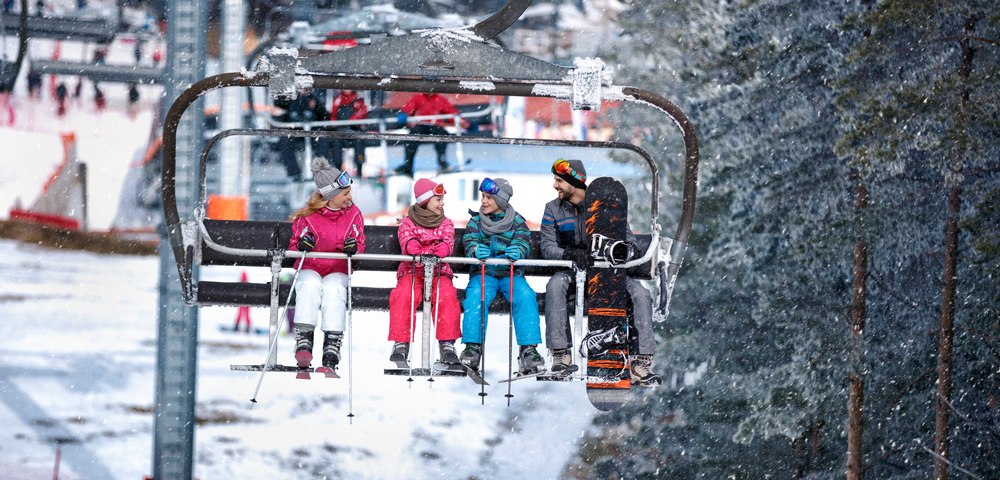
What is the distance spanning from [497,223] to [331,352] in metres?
0.99

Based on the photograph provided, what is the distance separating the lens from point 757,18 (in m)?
13.1

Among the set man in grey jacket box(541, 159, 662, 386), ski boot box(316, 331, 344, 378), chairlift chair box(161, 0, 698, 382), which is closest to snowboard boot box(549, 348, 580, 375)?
man in grey jacket box(541, 159, 662, 386)

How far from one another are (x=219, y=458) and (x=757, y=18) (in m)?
17.7

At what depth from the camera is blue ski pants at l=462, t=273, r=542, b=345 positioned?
4402mm

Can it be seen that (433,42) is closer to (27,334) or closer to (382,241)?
(382,241)

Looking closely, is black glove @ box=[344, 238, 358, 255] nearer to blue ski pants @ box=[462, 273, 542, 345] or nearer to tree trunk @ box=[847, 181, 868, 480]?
blue ski pants @ box=[462, 273, 542, 345]

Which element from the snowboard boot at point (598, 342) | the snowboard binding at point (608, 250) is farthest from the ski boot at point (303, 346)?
the snowboard binding at point (608, 250)

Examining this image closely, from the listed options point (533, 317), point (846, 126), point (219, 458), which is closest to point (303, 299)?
point (533, 317)

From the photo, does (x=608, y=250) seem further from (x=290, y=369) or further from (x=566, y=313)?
(x=290, y=369)

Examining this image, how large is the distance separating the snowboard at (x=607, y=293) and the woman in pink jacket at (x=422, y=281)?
0.65 m

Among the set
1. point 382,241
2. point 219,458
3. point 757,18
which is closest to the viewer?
point 382,241

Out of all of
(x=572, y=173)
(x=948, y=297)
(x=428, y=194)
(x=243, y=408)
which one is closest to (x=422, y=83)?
(x=428, y=194)

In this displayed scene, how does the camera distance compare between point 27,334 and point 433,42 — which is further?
point 27,334

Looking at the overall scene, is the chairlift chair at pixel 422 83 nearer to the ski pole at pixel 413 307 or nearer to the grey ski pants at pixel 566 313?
the ski pole at pixel 413 307
